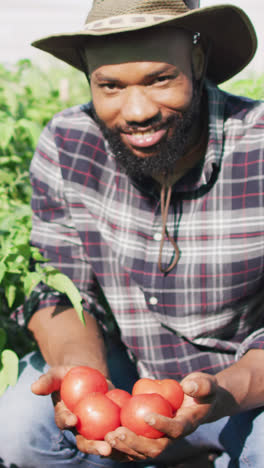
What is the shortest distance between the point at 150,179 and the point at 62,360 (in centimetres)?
78

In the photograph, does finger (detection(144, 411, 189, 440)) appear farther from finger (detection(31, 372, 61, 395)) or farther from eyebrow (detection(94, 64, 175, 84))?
eyebrow (detection(94, 64, 175, 84))

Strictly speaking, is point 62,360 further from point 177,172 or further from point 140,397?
point 177,172

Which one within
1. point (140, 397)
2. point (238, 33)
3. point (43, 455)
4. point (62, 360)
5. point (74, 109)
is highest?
point (238, 33)

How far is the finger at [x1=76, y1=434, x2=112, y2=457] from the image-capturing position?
1.63 meters

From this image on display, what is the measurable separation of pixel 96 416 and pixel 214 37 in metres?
1.41

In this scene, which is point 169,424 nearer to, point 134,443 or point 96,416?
point 134,443

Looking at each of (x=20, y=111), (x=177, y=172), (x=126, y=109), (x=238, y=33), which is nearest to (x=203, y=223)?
(x=177, y=172)

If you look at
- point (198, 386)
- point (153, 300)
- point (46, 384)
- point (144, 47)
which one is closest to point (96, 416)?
point (46, 384)

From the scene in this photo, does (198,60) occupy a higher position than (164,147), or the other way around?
(198,60)

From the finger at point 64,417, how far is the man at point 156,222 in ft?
0.11

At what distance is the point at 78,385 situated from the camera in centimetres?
176

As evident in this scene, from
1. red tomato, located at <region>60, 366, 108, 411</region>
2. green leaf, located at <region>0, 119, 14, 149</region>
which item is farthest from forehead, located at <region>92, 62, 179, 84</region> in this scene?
red tomato, located at <region>60, 366, 108, 411</region>

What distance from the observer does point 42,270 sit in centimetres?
213

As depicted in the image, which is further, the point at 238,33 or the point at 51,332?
the point at 51,332
